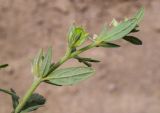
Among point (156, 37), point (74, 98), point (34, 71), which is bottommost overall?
point (74, 98)

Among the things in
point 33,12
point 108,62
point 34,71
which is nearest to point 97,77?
point 108,62

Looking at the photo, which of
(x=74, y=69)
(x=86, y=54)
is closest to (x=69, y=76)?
(x=74, y=69)

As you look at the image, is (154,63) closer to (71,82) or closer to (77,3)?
(77,3)

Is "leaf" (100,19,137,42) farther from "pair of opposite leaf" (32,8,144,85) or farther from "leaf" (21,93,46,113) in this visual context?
"leaf" (21,93,46,113)

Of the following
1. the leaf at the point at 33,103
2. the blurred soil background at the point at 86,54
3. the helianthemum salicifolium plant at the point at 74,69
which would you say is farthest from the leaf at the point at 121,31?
the blurred soil background at the point at 86,54

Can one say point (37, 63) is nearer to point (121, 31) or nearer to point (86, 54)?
point (121, 31)

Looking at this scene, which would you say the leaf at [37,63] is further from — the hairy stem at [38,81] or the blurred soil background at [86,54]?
the blurred soil background at [86,54]
